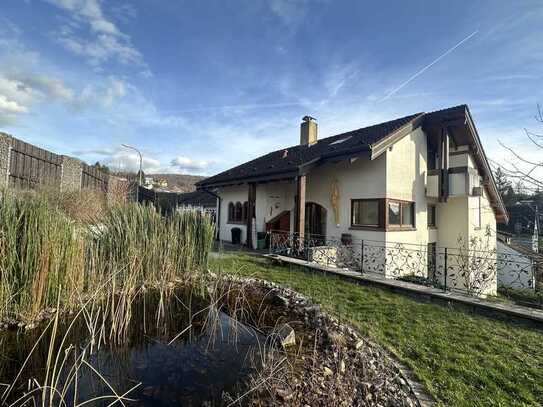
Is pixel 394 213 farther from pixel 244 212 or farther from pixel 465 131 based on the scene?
pixel 244 212

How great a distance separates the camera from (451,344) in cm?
343

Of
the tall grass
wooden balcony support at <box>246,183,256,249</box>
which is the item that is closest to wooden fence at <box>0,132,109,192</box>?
wooden balcony support at <box>246,183,256,249</box>

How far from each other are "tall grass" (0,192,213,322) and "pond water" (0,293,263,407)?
422 mm

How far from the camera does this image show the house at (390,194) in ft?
29.9

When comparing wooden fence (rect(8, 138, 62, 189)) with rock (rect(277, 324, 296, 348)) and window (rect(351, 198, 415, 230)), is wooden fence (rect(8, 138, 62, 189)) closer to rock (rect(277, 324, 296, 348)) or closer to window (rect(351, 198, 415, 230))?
window (rect(351, 198, 415, 230))

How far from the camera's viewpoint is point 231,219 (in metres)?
14.4

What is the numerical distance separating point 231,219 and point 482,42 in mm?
11605

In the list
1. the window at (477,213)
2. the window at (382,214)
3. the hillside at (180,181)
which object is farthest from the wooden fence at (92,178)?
the window at (477,213)

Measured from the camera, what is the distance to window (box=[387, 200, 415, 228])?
927cm

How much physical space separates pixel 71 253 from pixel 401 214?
9505 millimetres

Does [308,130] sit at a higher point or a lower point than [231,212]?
higher

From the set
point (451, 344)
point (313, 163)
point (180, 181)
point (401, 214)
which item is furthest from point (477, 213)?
point (180, 181)

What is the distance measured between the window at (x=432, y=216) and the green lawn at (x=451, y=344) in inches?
276

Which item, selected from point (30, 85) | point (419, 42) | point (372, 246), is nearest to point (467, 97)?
point (419, 42)
